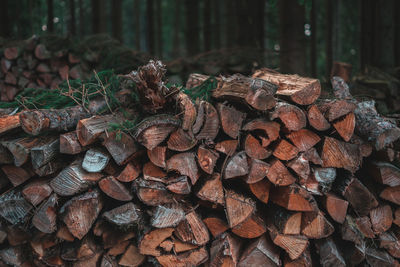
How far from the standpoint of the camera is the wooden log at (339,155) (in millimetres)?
2193

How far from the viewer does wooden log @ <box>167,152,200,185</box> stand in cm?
210

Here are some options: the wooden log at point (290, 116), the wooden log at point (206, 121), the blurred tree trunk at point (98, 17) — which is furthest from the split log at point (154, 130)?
the blurred tree trunk at point (98, 17)

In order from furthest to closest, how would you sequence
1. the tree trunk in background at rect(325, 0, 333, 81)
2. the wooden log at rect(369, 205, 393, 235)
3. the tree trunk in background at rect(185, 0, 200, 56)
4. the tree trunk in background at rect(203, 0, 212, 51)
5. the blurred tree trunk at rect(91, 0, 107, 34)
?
the tree trunk in background at rect(185, 0, 200, 56)
the tree trunk in background at rect(203, 0, 212, 51)
the blurred tree trunk at rect(91, 0, 107, 34)
the tree trunk in background at rect(325, 0, 333, 81)
the wooden log at rect(369, 205, 393, 235)

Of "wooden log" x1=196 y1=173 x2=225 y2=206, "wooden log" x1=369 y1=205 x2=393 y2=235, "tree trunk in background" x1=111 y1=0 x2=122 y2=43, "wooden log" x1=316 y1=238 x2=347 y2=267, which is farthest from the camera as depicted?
"tree trunk in background" x1=111 y1=0 x2=122 y2=43

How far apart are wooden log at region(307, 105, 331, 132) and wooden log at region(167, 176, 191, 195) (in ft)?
2.90

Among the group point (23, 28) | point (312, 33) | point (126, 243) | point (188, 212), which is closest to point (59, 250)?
point (126, 243)

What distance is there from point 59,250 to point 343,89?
246 cm

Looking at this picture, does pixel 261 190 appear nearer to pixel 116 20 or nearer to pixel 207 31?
pixel 207 31

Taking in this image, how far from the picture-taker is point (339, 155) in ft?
7.20

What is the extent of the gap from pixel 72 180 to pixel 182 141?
0.71 m

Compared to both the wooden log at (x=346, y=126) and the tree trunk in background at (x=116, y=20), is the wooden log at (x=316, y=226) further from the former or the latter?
the tree trunk in background at (x=116, y=20)

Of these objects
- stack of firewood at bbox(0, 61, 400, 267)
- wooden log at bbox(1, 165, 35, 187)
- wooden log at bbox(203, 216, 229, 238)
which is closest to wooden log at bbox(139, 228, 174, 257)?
stack of firewood at bbox(0, 61, 400, 267)

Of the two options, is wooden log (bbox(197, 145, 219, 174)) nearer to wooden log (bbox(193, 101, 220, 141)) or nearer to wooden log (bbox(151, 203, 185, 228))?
wooden log (bbox(193, 101, 220, 141))

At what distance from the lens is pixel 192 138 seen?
208cm
